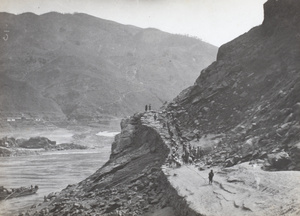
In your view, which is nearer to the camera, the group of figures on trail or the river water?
the group of figures on trail

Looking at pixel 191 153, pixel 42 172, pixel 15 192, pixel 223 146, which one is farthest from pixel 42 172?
pixel 223 146

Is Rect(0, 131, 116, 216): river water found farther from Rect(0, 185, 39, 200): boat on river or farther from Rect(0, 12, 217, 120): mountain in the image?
Rect(0, 12, 217, 120): mountain

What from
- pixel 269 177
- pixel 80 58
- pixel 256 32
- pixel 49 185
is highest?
pixel 80 58

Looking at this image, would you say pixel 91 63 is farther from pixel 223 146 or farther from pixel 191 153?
pixel 223 146

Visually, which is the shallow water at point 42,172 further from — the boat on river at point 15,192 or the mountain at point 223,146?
the mountain at point 223,146

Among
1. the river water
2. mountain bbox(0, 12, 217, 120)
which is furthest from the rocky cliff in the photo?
mountain bbox(0, 12, 217, 120)

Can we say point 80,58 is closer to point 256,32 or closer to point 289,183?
point 256,32

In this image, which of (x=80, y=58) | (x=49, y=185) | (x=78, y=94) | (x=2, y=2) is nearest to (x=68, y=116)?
(x=78, y=94)
